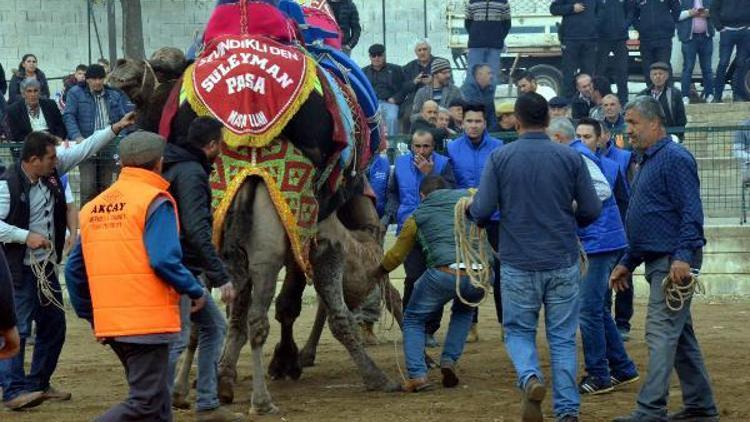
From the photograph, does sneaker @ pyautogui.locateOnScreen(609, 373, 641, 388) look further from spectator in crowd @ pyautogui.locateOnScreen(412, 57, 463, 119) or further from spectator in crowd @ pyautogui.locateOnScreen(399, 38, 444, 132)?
spectator in crowd @ pyautogui.locateOnScreen(399, 38, 444, 132)

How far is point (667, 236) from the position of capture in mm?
9289

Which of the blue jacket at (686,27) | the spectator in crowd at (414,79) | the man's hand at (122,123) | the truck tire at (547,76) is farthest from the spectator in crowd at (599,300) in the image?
the truck tire at (547,76)

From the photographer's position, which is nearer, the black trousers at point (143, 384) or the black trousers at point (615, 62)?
the black trousers at point (143, 384)

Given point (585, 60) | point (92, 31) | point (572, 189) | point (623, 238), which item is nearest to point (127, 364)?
point (572, 189)

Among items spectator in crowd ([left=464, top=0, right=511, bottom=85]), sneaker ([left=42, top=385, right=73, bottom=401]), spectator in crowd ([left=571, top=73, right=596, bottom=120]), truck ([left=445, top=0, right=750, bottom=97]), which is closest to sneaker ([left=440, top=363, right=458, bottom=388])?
sneaker ([left=42, top=385, right=73, bottom=401])

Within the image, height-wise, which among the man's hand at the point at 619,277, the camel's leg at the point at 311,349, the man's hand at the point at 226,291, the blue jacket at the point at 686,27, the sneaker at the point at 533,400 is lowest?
the camel's leg at the point at 311,349

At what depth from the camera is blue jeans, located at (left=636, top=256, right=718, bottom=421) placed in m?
9.23

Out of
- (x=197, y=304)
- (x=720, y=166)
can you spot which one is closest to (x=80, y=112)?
(x=720, y=166)

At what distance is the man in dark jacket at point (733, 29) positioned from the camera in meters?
22.1

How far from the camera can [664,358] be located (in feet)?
30.2

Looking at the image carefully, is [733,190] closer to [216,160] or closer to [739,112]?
[739,112]

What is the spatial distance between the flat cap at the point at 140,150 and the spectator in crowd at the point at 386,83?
11.7m

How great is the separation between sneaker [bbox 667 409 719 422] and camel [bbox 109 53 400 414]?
2.32m

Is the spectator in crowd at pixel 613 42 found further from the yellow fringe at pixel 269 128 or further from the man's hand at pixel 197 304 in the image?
the man's hand at pixel 197 304
